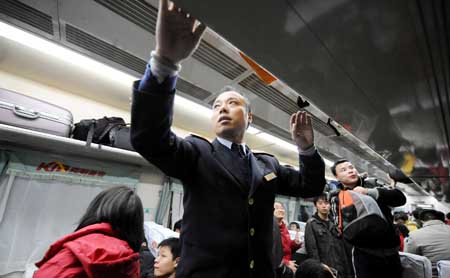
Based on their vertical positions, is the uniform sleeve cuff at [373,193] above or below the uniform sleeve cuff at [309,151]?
below

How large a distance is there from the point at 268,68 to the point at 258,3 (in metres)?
0.16

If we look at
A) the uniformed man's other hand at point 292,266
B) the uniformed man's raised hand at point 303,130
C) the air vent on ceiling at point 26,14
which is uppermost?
the air vent on ceiling at point 26,14

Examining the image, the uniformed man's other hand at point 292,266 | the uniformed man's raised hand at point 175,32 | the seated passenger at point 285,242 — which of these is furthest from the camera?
the seated passenger at point 285,242

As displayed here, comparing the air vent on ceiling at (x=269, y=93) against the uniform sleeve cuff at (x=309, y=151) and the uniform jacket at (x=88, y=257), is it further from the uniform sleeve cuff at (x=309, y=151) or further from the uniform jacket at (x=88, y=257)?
the uniform jacket at (x=88, y=257)

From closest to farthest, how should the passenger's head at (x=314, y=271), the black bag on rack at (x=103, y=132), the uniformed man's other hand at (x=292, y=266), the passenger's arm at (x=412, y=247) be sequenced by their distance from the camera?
1. the passenger's head at (x=314, y=271)
2. the black bag on rack at (x=103, y=132)
3. the passenger's arm at (x=412, y=247)
4. the uniformed man's other hand at (x=292, y=266)

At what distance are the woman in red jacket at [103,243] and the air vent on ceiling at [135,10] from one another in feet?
2.84

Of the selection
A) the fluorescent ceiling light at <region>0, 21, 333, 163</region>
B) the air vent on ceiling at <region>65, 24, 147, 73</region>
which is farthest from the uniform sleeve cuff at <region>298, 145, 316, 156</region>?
the fluorescent ceiling light at <region>0, 21, 333, 163</region>

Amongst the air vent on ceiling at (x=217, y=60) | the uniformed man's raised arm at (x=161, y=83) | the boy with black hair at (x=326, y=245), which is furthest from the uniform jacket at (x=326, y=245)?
the uniformed man's raised arm at (x=161, y=83)

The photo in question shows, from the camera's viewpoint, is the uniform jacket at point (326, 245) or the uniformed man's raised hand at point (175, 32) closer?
the uniformed man's raised hand at point (175, 32)

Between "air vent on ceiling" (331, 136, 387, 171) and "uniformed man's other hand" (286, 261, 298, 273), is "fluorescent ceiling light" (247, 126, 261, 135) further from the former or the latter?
"uniformed man's other hand" (286, 261, 298, 273)

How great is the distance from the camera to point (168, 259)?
1.56 m

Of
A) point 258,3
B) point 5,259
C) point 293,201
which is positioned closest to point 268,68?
point 258,3

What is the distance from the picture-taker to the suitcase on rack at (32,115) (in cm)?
164

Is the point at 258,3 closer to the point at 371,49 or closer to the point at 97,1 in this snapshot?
the point at 371,49
